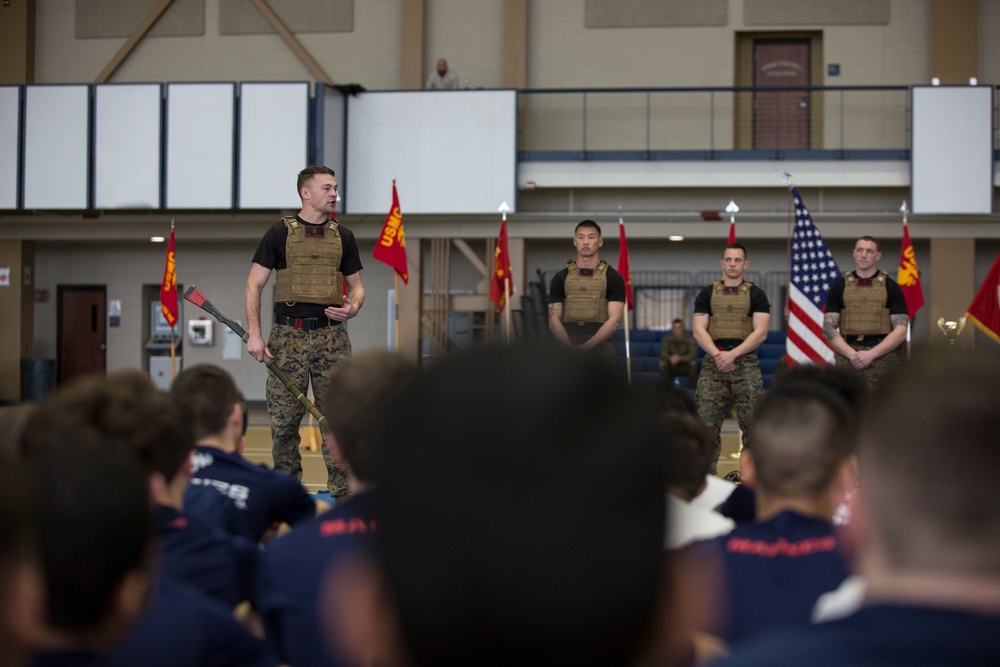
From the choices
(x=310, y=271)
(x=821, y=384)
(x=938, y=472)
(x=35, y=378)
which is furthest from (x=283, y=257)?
(x=35, y=378)

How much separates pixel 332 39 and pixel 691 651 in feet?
59.3

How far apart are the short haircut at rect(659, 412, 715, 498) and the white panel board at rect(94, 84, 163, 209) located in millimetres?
14288

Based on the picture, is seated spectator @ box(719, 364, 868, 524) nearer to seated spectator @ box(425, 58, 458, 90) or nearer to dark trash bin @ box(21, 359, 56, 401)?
seated spectator @ box(425, 58, 458, 90)

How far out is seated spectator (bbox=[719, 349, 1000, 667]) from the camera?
0.89m

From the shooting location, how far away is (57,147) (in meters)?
16.2

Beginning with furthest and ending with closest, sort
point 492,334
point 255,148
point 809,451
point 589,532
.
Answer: point 255,148 < point 809,451 < point 492,334 < point 589,532

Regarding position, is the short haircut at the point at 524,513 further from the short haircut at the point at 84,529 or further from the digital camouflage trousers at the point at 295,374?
the digital camouflage trousers at the point at 295,374

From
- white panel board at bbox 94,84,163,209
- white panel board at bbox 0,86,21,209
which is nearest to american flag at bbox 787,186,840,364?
white panel board at bbox 94,84,163,209

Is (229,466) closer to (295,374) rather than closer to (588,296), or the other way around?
(295,374)

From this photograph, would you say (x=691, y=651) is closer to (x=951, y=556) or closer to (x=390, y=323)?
(x=951, y=556)

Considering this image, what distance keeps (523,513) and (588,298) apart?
706 centimetres

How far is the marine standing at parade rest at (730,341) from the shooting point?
7844 millimetres

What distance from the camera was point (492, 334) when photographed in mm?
856

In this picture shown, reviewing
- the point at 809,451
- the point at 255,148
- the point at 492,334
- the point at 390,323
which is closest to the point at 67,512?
the point at 492,334
